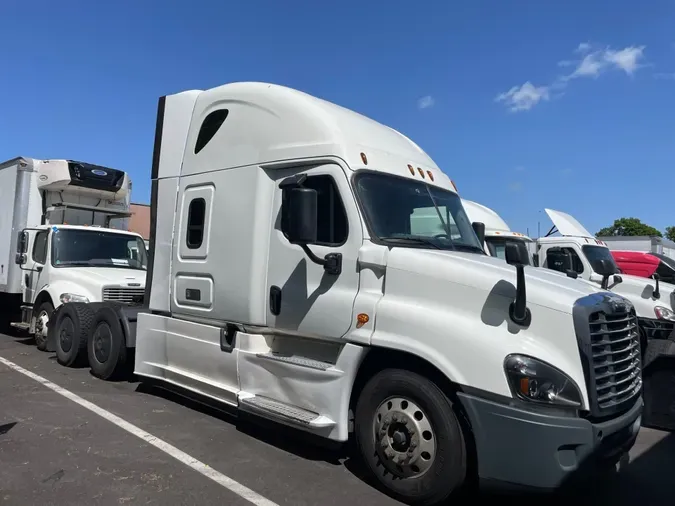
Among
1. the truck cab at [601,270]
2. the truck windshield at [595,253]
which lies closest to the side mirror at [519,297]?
the truck cab at [601,270]

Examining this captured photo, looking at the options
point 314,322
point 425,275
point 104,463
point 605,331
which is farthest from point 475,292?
point 104,463

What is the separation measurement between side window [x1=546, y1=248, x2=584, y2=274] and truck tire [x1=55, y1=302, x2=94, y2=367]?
25.4 ft

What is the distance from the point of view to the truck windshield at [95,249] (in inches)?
382

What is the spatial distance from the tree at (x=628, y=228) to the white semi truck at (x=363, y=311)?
4870 centimetres

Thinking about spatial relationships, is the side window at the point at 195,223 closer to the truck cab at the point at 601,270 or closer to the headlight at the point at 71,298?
the headlight at the point at 71,298

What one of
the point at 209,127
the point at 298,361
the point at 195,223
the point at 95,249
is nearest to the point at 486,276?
the point at 298,361

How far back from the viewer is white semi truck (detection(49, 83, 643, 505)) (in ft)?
11.6

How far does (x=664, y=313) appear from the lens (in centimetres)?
785

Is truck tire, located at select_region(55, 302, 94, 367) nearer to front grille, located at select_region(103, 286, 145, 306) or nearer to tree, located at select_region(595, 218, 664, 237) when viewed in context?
front grille, located at select_region(103, 286, 145, 306)

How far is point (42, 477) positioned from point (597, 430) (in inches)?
160

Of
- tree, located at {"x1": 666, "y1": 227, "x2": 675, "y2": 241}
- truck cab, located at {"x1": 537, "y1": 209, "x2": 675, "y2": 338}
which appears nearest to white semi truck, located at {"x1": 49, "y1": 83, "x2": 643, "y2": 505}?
truck cab, located at {"x1": 537, "y1": 209, "x2": 675, "y2": 338}

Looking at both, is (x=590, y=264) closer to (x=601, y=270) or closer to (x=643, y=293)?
(x=643, y=293)

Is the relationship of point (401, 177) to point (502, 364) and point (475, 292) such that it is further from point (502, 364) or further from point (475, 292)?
point (502, 364)

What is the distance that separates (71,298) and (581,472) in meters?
7.91
